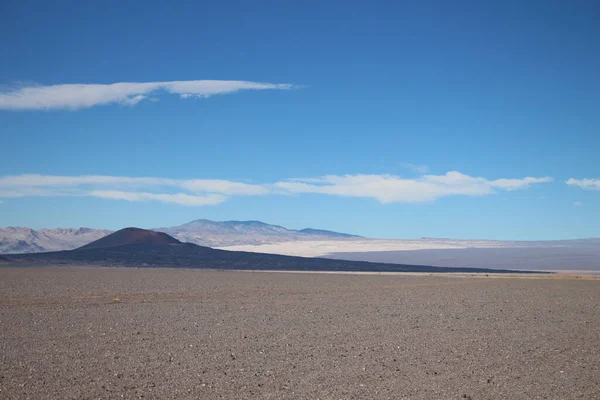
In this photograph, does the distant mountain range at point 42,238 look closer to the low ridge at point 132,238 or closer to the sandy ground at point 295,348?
the low ridge at point 132,238

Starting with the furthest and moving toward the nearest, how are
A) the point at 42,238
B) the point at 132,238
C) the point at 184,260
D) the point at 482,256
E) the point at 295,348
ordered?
the point at 42,238 → the point at 482,256 → the point at 132,238 → the point at 184,260 → the point at 295,348

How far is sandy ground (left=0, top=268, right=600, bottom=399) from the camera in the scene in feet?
29.8

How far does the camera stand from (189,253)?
2660 inches

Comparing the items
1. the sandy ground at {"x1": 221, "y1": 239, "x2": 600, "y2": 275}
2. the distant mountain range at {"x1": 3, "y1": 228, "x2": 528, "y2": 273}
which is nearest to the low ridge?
the distant mountain range at {"x1": 3, "y1": 228, "x2": 528, "y2": 273}

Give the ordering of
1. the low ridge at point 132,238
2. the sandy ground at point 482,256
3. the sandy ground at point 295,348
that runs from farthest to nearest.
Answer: the low ridge at point 132,238, the sandy ground at point 482,256, the sandy ground at point 295,348

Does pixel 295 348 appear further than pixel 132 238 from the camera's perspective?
No

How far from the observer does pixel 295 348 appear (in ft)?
40.2

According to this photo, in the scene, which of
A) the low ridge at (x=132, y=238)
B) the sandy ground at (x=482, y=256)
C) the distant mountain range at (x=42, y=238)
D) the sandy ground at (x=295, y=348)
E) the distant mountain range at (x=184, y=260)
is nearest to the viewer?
the sandy ground at (x=295, y=348)

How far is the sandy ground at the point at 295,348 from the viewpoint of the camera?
9.07 m

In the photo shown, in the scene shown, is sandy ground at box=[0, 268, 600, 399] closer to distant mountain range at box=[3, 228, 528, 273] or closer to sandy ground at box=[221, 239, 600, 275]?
distant mountain range at box=[3, 228, 528, 273]

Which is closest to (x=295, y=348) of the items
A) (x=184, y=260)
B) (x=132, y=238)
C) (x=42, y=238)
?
(x=184, y=260)

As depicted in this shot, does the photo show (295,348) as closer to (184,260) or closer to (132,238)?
(184,260)

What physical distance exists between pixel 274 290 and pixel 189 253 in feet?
136

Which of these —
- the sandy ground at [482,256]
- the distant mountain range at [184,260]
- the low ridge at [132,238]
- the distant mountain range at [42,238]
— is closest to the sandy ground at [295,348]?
the distant mountain range at [184,260]
